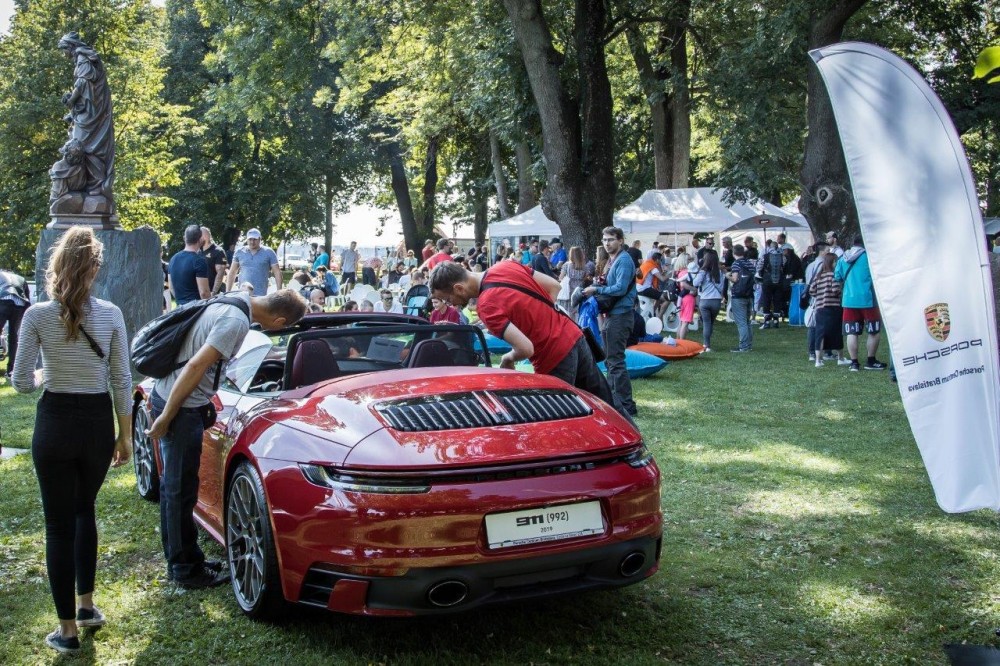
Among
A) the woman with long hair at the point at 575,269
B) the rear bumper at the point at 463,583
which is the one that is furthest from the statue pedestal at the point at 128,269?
the rear bumper at the point at 463,583

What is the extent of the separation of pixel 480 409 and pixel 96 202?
10.4 m

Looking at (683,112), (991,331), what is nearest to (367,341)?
(991,331)

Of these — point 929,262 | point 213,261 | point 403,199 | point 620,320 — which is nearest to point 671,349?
point 620,320

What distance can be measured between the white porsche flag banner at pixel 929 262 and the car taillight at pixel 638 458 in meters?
1.32

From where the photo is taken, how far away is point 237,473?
461 centimetres

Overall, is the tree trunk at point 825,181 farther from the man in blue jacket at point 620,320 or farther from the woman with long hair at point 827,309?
the man in blue jacket at point 620,320

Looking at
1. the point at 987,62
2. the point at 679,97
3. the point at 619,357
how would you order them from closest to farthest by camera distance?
the point at 987,62, the point at 619,357, the point at 679,97

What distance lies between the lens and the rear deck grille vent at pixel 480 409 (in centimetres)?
417

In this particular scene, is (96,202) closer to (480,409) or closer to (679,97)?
(480,409)

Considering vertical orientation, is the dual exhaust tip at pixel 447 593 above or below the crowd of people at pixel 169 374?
below

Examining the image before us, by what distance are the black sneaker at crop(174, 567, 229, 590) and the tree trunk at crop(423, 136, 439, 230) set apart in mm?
36254

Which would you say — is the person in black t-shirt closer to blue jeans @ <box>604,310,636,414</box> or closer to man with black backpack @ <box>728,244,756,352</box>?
blue jeans @ <box>604,310,636,414</box>

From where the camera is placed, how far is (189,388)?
4.67 m

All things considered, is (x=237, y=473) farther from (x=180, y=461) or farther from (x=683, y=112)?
(x=683, y=112)
